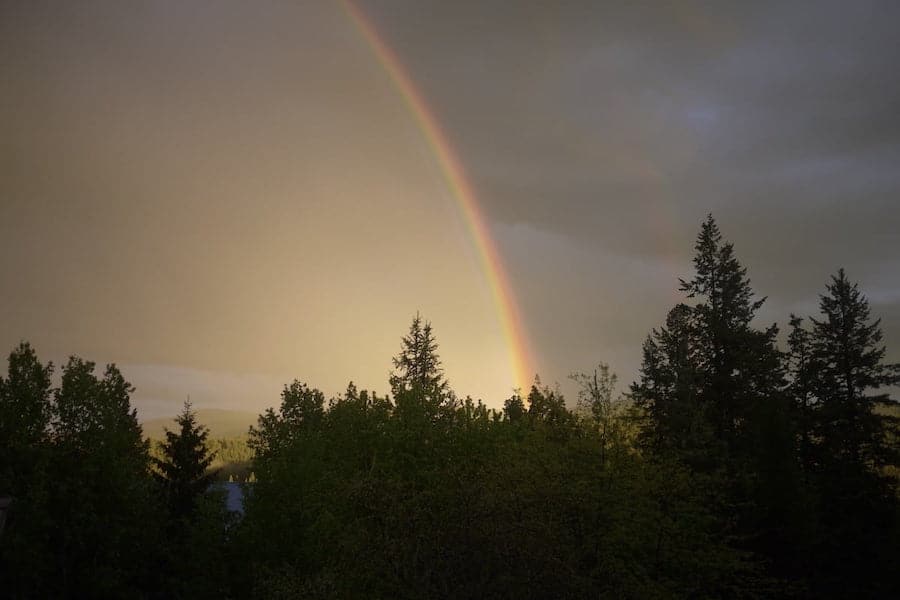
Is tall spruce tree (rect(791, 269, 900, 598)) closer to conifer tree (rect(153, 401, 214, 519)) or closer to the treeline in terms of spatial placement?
the treeline

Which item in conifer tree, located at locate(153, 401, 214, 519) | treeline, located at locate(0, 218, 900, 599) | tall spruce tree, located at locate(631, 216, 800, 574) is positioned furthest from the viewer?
conifer tree, located at locate(153, 401, 214, 519)

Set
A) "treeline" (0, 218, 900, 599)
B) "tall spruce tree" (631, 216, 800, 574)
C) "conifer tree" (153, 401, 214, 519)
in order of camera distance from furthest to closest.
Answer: "conifer tree" (153, 401, 214, 519) → "tall spruce tree" (631, 216, 800, 574) → "treeline" (0, 218, 900, 599)

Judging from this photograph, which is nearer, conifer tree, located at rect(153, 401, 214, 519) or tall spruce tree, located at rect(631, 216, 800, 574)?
tall spruce tree, located at rect(631, 216, 800, 574)

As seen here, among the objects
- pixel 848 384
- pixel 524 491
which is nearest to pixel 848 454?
pixel 848 384

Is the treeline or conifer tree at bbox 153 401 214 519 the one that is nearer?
the treeline

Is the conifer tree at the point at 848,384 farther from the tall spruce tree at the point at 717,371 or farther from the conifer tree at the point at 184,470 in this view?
the conifer tree at the point at 184,470

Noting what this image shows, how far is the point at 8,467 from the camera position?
36188 millimetres

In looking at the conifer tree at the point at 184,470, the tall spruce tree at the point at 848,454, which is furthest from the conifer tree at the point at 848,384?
the conifer tree at the point at 184,470

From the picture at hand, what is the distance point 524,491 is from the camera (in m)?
24.5

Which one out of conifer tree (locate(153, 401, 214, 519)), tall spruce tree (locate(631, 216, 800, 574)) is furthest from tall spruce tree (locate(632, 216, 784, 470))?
conifer tree (locate(153, 401, 214, 519))

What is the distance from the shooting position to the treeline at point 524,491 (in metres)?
23.2

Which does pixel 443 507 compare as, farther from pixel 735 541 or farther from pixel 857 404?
pixel 857 404

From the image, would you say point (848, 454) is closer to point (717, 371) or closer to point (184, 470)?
point (717, 371)

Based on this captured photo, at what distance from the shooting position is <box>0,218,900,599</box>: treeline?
23219mm
